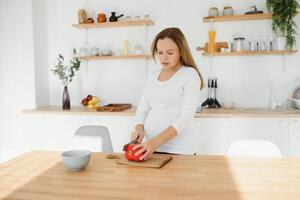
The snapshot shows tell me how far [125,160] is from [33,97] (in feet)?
8.08

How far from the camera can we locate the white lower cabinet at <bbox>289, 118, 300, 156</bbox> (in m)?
2.66

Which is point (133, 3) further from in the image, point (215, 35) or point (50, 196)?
point (50, 196)

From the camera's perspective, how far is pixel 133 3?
3.48 m

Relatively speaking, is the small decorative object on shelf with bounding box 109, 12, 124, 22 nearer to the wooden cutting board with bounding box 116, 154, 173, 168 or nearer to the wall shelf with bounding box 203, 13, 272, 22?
the wall shelf with bounding box 203, 13, 272, 22

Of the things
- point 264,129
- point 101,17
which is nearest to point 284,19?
point 264,129

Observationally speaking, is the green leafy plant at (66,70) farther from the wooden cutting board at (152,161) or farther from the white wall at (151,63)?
the wooden cutting board at (152,161)

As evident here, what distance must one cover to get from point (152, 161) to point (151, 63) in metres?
2.24

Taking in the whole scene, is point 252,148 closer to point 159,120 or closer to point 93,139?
point 159,120

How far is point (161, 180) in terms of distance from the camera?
113 centimetres

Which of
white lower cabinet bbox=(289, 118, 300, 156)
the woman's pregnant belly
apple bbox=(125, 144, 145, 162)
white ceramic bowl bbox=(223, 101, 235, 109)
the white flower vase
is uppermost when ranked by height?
the white flower vase

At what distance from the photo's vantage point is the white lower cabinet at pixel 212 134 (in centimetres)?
275

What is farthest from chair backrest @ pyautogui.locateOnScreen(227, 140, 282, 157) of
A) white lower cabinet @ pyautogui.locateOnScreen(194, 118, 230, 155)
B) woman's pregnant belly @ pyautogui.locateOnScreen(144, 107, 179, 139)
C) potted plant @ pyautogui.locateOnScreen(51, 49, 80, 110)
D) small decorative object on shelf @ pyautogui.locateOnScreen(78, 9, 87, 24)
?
small decorative object on shelf @ pyautogui.locateOnScreen(78, 9, 87, 24)

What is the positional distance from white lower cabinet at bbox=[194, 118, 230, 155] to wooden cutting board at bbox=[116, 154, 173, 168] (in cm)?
140

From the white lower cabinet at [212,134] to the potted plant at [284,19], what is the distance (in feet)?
3.45
